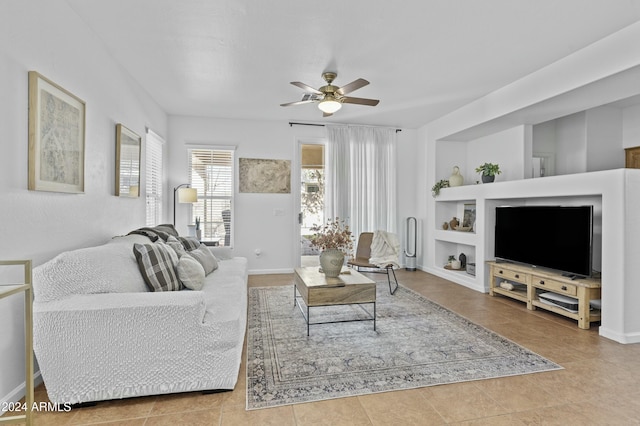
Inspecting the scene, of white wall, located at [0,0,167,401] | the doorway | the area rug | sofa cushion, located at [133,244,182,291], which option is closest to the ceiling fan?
white wall, located at [0,0,167,401]

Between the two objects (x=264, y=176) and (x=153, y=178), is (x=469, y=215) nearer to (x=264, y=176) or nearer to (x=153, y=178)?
(x=264, y=176)

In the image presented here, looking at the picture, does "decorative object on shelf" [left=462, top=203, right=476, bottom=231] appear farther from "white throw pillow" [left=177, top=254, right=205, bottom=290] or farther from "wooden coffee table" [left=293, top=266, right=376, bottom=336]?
"white throw pillow" [left=177, top=254, right=205, bottom=290]

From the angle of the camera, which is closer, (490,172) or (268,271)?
(490,172)

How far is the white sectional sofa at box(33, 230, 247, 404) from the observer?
1935 millimetres

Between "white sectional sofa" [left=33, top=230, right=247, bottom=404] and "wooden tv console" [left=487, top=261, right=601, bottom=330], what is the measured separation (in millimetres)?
3258

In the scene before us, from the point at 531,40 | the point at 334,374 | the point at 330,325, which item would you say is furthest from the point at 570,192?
the point at 334,374

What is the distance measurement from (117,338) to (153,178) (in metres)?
3.49

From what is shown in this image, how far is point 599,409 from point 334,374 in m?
1.58

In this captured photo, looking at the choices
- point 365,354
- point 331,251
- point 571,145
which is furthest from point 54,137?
point 571,145

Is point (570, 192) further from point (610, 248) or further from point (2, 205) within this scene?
point (2, 205)

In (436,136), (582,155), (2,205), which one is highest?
(436,136)

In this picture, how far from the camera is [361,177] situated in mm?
6195

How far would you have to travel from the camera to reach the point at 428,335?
123 inches

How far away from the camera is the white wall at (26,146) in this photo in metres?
1.99
